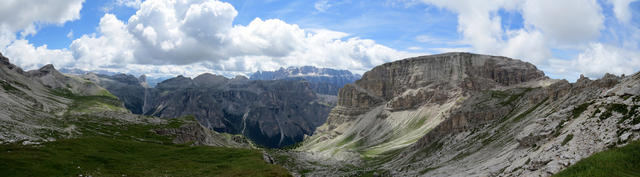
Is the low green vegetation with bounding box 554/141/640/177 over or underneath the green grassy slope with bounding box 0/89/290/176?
over

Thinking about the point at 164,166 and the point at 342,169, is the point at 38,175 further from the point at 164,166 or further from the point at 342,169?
the point at 342,169

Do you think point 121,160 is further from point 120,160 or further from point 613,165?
point 613,165

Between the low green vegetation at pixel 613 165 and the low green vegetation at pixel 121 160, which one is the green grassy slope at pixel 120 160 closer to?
the low green vegetation at pixel 121 160

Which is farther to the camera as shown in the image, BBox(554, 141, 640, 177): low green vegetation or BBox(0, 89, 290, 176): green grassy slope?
BBox(0, 89, 290, 176): green grassy slope

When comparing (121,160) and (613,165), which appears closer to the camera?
(613,165)

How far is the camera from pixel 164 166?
62.2 meters

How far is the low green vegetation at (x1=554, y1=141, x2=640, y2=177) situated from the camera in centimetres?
2647

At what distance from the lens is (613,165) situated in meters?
27.6

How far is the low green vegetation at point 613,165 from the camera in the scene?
26.5 meters

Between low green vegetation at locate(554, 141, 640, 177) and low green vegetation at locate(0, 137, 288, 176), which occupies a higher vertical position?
low green vegetation at locate(554, 141, 640, 177)

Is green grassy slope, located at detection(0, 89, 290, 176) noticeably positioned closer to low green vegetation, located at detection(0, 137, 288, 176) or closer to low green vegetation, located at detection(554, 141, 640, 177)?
low green vegetation, located at detection(0, 137, 288, 176)

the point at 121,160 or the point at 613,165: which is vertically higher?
the point at 613,165

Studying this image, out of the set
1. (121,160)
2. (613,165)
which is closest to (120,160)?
(121,160)

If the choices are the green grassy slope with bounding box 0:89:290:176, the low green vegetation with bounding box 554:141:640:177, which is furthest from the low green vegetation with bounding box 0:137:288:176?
the low green vegetation with bounding box 554:141:640:177
